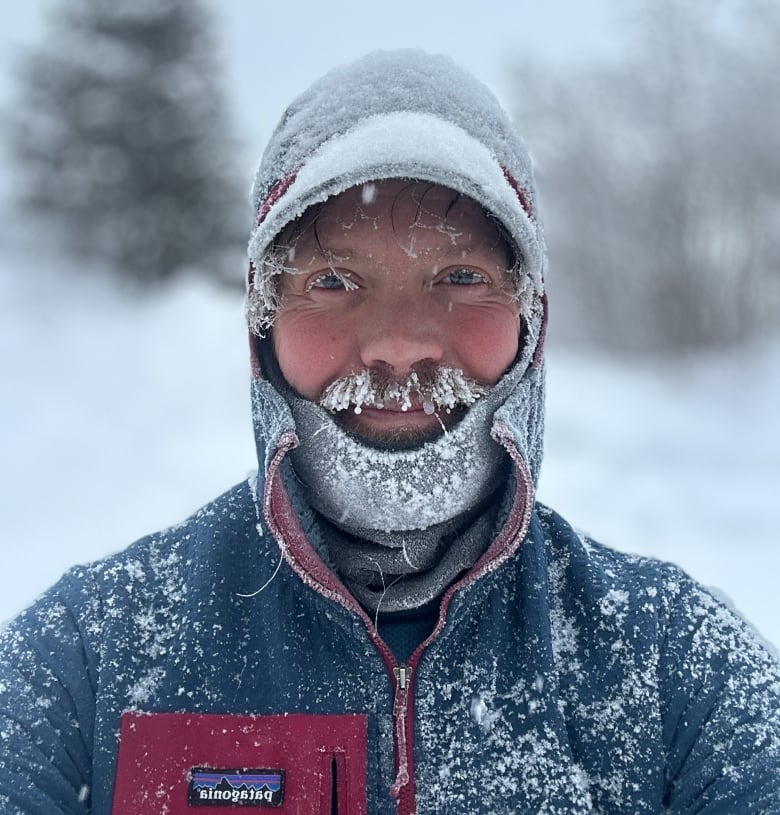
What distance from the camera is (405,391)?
4.80ft

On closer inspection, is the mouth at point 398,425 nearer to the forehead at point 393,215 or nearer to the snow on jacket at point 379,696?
the snow on jacket at point 379,696

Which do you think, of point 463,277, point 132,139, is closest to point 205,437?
point 463,277

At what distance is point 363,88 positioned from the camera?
5.41 ft

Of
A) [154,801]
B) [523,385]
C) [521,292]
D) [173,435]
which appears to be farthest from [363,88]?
[173,435]

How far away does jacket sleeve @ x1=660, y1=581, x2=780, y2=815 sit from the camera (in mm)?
1275

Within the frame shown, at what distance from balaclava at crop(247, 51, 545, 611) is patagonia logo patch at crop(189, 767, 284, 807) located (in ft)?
1.09

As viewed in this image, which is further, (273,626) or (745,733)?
(273,626)

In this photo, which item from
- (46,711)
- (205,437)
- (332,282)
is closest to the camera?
(46,711)

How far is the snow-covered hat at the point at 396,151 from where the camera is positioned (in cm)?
146

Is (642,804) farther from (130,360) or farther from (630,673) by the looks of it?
(130,360)

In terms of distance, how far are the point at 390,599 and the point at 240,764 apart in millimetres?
365

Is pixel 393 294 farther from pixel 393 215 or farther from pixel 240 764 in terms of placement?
pixel 240 764

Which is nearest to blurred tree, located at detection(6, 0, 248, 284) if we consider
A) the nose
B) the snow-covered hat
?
the snow-covered hat

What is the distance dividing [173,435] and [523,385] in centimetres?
854
